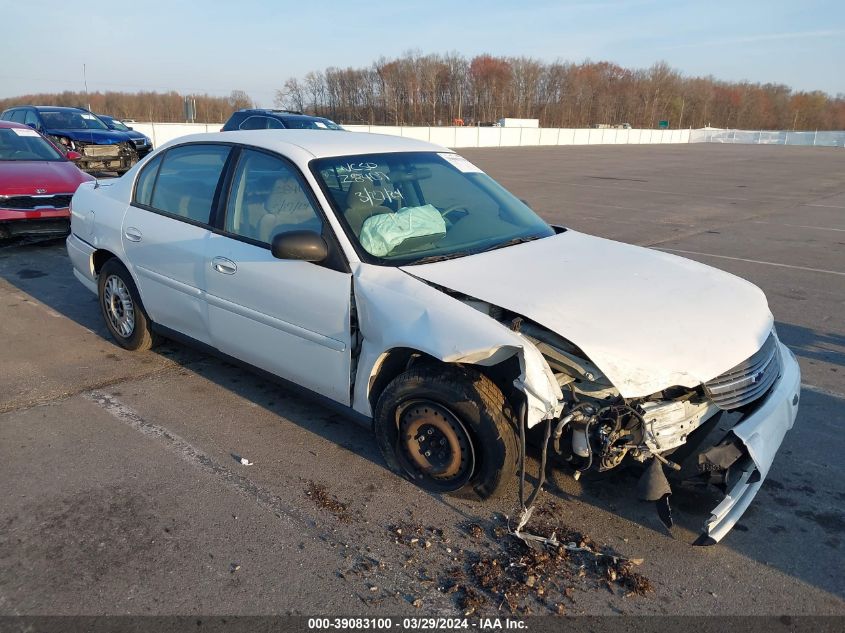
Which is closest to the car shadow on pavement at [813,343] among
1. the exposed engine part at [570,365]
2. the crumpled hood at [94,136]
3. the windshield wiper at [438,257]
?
the exposed engine part at [570,365]

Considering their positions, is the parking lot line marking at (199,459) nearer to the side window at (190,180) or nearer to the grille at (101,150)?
the side window at (190,180)

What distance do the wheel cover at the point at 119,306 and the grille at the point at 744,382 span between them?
4.02 m

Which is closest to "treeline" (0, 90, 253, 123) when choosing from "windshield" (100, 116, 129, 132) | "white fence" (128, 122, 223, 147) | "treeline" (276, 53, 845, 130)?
"treeline" (276, 53, 845, 130)

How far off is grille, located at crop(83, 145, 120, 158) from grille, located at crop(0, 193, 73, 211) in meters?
7.29

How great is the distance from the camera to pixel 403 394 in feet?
10.6

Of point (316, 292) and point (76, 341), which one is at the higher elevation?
point (316, 292)

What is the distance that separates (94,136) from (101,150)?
1.53 feet

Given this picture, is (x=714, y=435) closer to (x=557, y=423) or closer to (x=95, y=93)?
(x=557, y=423)

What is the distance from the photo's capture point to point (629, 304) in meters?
3.13

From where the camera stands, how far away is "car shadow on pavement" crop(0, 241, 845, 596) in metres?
2.97

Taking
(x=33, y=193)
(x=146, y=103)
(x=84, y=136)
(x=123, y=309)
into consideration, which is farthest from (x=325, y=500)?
(x=146, y=103)

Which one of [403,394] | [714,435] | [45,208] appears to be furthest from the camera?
[45,208]

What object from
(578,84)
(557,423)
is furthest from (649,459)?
(578,84)

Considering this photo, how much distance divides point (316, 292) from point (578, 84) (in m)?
98.6
